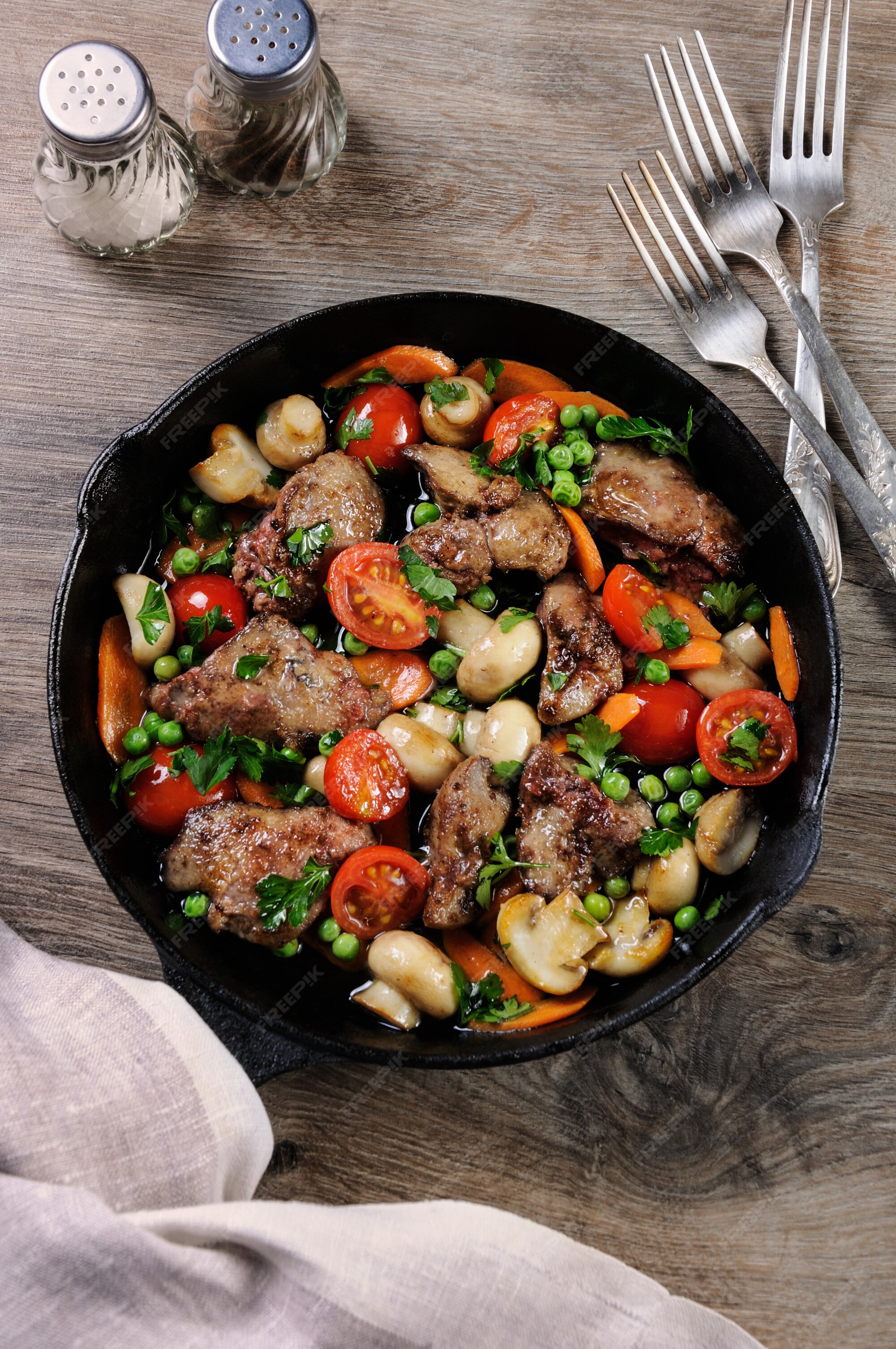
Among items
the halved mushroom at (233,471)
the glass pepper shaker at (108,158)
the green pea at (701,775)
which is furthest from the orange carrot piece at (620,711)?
the glass pepper shaker at (108,158)

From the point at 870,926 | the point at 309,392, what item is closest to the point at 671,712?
the point at 870,926

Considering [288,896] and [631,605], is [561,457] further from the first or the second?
[288,896]

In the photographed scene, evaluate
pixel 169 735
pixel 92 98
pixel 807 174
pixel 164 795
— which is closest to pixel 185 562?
pixel 169 735

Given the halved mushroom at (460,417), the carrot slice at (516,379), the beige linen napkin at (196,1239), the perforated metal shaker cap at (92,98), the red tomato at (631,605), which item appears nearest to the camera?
the beige linen napkin at (196,1239)

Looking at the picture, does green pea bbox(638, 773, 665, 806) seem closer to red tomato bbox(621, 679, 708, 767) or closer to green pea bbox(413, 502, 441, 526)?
red tomato bbox(621, 679, 708, 767)

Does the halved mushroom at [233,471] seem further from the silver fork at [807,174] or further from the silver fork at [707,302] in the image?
the silver fork at [807,174]

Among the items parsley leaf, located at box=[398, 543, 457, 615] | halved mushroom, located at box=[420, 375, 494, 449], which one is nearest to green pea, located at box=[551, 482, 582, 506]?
halved mushroom, located at box=[420, 375, 494, 449]

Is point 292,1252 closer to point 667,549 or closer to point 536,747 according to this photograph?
point 536,747
